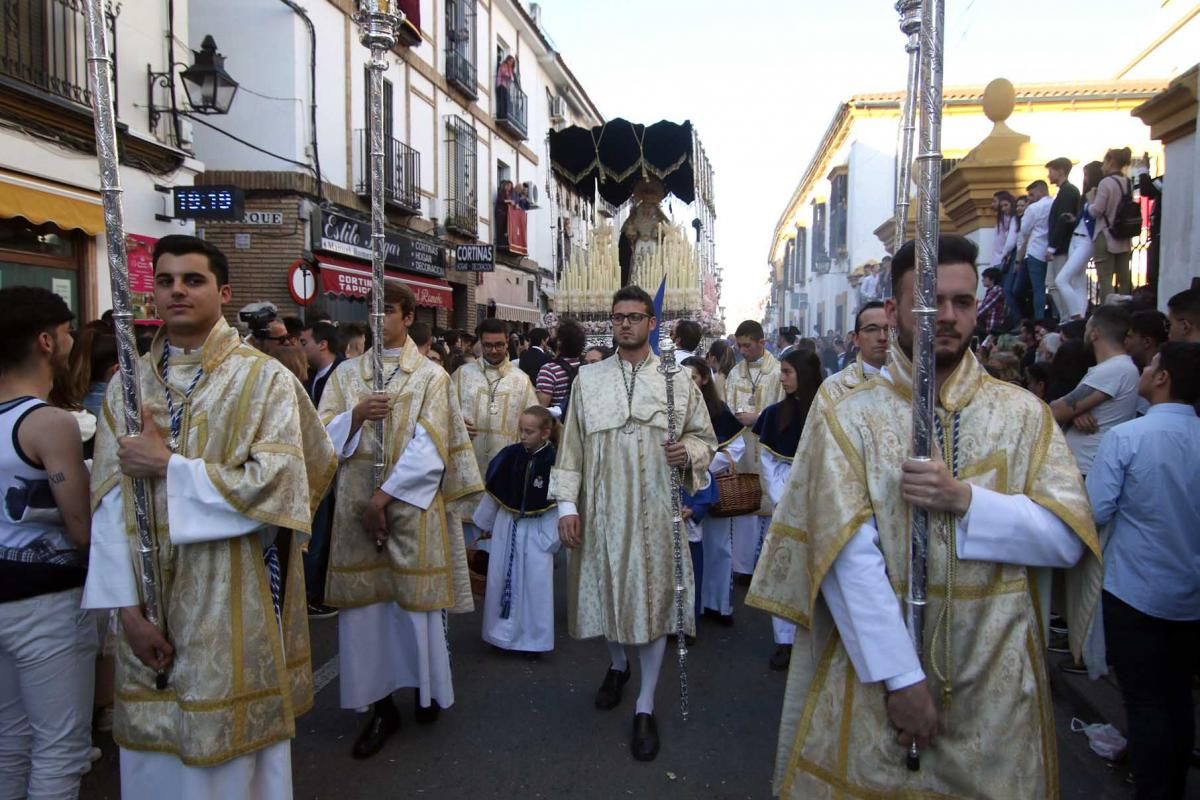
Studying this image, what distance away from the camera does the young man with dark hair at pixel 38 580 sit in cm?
278

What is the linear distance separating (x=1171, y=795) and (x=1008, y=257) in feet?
25.8

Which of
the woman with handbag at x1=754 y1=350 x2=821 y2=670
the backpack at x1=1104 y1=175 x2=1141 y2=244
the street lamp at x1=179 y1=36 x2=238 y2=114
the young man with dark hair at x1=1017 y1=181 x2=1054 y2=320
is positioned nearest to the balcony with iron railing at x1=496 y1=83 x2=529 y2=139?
the street lamp at x1=179 y1=36 x2=238 y2=114

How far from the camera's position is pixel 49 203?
339 inches

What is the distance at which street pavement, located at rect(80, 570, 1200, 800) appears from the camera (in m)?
3.76

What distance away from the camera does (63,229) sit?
8.93 meters

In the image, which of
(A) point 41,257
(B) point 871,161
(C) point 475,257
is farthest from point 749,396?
(B) point 871,161

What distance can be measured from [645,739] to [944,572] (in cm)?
227

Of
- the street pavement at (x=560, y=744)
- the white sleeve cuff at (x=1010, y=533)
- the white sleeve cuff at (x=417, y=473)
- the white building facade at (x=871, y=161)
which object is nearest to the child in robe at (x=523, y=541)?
the street pavement at (x=560, y=744)

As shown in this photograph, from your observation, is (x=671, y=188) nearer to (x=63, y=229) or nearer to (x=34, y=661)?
(x=63, y=229)

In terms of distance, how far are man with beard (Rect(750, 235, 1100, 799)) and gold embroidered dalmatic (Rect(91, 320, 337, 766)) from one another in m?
1.60

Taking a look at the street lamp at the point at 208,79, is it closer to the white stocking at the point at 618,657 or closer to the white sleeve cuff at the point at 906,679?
the white stocking at the point at 618,657

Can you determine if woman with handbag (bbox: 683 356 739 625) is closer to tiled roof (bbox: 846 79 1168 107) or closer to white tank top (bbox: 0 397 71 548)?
white tank top (bbox: 0 397 71 548)

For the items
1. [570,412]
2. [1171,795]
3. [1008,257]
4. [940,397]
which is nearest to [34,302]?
[570,412]

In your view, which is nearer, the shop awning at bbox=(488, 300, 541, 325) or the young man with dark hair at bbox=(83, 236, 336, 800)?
the young man with dark hair at bbox=(83, 236, 336, 800)
